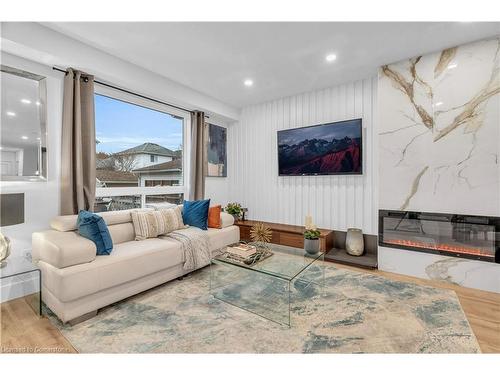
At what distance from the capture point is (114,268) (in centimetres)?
215

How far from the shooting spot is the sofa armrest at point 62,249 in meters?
1.95

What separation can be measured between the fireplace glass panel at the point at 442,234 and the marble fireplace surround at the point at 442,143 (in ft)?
0.27

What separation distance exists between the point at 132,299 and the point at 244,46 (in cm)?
288

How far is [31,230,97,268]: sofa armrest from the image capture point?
1950 millimetres

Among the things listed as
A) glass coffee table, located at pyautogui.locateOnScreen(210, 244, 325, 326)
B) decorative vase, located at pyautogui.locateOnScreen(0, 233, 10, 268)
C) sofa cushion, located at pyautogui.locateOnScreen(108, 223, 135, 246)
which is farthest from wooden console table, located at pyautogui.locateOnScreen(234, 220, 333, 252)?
decorative vase, located at pyautogui.locateOnScreen(0, 233, 10, 268)

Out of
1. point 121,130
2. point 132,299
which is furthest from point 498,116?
point 121,130

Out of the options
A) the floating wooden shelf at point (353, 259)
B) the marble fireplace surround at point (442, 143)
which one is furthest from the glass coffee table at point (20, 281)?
the marble fireplace surround at point (442, 143)

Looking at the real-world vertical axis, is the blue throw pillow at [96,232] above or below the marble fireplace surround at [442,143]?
below

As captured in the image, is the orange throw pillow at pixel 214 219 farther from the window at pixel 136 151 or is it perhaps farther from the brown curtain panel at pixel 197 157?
the window at pixel 136 151

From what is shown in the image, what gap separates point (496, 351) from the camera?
1.61 meters

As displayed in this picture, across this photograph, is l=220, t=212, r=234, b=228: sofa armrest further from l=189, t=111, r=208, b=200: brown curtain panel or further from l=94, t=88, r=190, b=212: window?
l=94, t=88, r=190, b=212: window

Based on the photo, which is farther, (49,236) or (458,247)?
(458,247)
